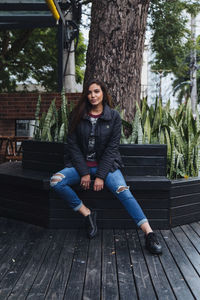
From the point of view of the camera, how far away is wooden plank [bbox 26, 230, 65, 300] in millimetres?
2309

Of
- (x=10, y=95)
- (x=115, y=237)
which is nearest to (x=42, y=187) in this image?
(x=115, y=237)

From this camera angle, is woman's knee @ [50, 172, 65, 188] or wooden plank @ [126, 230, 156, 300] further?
woman's knee @ [50, 172, 65, 188]

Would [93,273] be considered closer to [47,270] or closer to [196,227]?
[47,270]

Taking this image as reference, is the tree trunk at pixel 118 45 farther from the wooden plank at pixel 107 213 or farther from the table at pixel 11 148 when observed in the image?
the table at pixel 11 148

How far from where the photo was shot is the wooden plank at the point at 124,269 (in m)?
2.34

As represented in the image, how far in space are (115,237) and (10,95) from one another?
5.98m

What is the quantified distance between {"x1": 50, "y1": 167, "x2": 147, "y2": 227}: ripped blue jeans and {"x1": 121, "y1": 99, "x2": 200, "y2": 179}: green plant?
71 cm

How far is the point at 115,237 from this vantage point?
3428 millimetres

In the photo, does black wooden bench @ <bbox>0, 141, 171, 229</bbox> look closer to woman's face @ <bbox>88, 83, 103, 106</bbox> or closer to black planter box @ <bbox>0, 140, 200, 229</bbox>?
black planter box @ <bbox>0, 140, 200, 229</bbox>

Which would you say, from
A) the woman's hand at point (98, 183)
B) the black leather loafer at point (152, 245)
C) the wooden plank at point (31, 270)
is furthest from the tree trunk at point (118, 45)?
the wooden plank at point (31, 270)

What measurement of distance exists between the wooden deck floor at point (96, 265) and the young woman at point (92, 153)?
12.7 inches

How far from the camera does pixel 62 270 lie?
2.67 m

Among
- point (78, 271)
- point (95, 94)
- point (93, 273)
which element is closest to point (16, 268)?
point (78, 271)

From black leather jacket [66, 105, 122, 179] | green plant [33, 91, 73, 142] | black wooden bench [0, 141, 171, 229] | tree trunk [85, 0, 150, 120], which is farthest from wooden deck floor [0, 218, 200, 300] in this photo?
tree trunk [85, 0, 150, 120]
